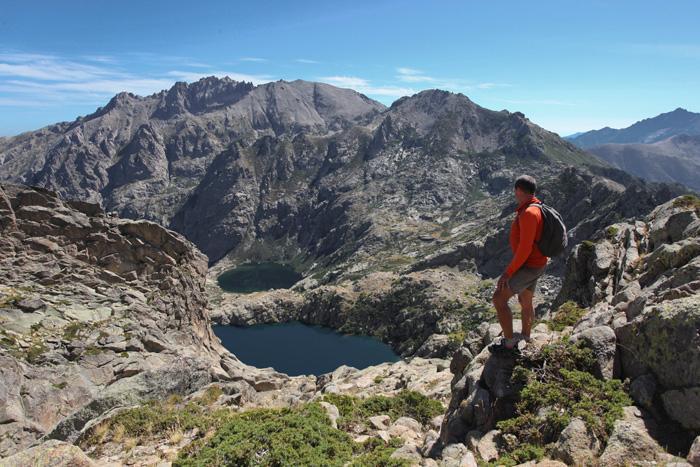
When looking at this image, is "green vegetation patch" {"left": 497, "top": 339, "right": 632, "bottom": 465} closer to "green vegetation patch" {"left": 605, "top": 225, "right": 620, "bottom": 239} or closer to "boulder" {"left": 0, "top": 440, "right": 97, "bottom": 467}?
"boulder" {"left": 0, "top": 440, "right": 97, "bottom": 467}

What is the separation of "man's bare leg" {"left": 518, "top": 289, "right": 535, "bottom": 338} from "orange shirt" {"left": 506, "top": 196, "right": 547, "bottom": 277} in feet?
4.00

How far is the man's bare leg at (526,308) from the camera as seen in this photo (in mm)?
15930

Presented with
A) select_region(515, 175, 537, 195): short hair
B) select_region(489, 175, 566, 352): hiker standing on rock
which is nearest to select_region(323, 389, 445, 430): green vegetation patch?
select_region(489, 175, 566, 352): hiker standing on rock

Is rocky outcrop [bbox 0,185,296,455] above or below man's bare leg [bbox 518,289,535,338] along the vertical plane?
below

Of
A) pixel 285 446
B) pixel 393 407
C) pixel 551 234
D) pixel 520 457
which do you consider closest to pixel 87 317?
pixel 393 407

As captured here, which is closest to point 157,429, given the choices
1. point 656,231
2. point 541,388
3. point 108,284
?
point 541,388

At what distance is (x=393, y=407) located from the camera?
2289cm

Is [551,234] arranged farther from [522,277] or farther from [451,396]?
[451,396]

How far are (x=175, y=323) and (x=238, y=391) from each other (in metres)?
39.4

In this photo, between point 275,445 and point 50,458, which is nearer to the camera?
point 50,458

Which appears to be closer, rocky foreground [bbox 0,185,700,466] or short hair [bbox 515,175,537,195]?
rocky foreground [bbox 0,185,700,466]

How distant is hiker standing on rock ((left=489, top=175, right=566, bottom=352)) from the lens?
14.8 m

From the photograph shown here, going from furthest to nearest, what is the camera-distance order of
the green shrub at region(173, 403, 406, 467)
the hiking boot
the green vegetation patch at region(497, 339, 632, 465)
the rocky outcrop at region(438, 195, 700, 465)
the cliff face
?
the cliff face
the hiking boot
the green shrub at region(173, 403, 406, 467)
the green vegetation patch at region(497, 339, 632, 465)
the rocky outcrop at region(438, 195, 700, 465)

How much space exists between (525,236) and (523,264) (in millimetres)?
1063
